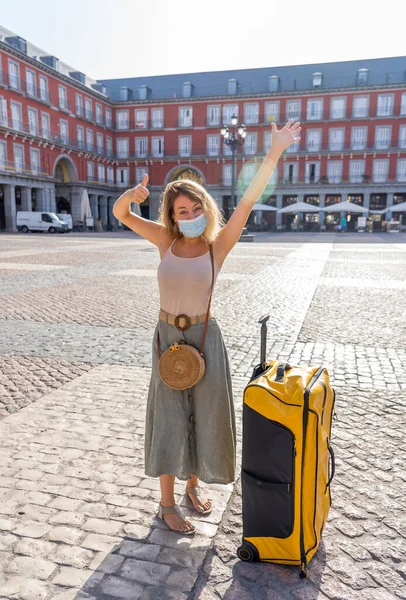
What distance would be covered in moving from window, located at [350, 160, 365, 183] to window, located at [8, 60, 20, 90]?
2769cm

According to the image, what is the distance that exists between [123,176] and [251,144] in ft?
43.1

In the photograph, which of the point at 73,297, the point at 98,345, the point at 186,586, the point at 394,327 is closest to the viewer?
the point at 186,586

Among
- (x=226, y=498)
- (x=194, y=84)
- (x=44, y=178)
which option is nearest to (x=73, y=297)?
(x=226, y=498)

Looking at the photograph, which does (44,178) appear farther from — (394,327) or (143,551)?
(143,551)

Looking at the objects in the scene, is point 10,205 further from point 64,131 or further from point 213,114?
point 213,114

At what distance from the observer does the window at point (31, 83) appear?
35.1m

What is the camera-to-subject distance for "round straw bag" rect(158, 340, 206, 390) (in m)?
2.07

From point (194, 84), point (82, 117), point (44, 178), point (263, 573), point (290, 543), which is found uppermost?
point (194, 84)

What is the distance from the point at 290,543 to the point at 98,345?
11.9 ft

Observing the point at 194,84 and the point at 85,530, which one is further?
the point at 194,84

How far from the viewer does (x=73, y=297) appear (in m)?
8.00

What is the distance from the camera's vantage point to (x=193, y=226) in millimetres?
2121

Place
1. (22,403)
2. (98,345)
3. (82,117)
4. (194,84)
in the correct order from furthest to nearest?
(194,84)
(82,117)
(98,345)
(22,403)

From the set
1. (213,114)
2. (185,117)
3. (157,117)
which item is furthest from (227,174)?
(157,117)
